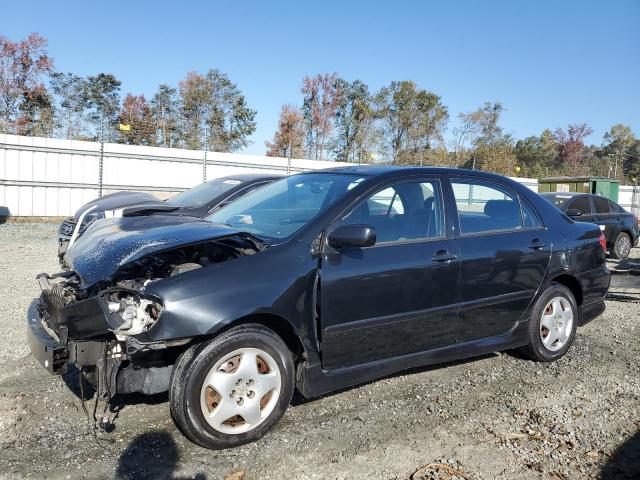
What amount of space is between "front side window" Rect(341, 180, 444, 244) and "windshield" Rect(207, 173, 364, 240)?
0.19m

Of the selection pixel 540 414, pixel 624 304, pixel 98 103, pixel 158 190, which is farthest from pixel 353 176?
pixel 98 103

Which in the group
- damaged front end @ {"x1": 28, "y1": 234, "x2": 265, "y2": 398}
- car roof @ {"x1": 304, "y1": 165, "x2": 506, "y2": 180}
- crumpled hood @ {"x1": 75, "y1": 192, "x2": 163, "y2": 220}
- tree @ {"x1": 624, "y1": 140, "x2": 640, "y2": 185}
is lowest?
damaged front end @ {"x1": 28, "y1": 234, "x2": 265, "y2": 398}

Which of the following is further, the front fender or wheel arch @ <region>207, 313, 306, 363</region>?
wheel arch @ <region>207, 313, 306, 363</region>

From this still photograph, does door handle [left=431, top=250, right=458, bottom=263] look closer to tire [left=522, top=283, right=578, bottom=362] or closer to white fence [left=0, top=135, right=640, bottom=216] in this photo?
tire [left=522, top=283, right=578, bottom=362]

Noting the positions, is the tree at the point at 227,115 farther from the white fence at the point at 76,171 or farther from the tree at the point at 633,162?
the tree at the point at 633,162

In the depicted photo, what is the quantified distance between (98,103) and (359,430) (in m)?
37.9

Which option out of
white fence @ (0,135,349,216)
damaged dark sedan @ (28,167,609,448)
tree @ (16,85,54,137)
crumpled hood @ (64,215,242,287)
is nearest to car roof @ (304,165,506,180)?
damaged dark sedan @ (28,167,609,448)

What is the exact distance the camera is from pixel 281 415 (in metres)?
3.16

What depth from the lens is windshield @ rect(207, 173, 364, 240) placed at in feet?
11.7

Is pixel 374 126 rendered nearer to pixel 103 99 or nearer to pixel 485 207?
pixel 103 99

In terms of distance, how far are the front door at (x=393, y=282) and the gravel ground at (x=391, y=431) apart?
43cm

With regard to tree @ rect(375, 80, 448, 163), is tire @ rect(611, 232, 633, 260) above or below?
below

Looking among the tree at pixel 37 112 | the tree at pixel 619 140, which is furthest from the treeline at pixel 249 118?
the tree at pixel 619 140

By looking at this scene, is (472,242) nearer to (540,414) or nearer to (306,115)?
(540,414)
